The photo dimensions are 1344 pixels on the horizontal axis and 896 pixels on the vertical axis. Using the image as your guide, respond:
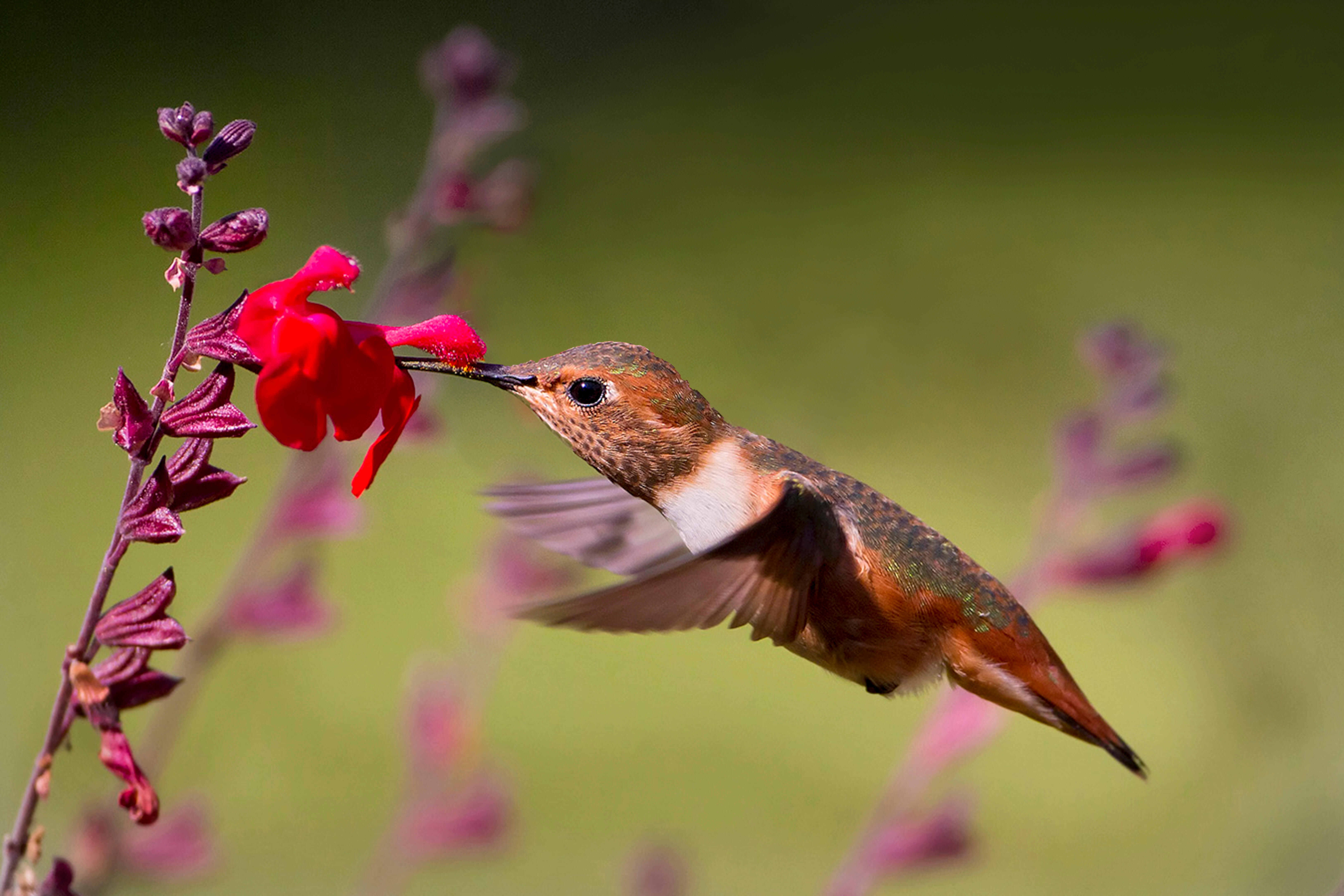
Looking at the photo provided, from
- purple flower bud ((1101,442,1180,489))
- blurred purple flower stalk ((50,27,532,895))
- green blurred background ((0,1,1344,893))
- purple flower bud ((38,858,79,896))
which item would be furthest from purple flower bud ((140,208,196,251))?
green blurred background ((0,1,1344,893))

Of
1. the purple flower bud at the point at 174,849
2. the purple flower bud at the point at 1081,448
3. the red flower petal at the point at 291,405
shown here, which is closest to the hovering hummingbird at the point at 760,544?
the red flower petal at the point at 291,405

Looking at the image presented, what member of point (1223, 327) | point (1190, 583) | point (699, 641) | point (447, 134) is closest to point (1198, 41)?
point (1223, 327)

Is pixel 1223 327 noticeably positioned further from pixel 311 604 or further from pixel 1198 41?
pixel 311 604

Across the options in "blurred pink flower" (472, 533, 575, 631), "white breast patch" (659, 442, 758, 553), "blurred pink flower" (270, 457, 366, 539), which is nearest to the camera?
"white breast patch" (659, 442, 758, 553)

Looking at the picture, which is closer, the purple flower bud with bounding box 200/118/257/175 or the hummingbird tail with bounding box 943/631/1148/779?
the purple flower bud with bounding box 200/118/257/175

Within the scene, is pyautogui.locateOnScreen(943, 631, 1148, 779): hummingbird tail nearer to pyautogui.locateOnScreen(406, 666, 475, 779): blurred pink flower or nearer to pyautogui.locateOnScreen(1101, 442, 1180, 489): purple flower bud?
pyautogui.locateOnScreen(1101, 442, 1180, 489): purple flower bud

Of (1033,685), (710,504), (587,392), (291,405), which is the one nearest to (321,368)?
(291,405)

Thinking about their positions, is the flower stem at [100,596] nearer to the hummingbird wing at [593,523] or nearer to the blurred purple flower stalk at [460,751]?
the hummingbird wing at [593,523]
